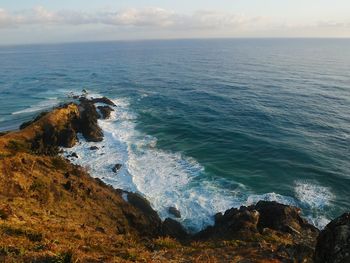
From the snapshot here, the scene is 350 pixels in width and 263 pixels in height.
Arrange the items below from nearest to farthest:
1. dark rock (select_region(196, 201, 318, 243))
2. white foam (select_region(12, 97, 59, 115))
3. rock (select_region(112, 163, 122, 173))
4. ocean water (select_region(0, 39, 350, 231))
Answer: dark rock (select_region(196, 201, 318, 243)) → ocean water (select_region(0, 39, 350, 231)) → rock (select_region(112, 163, 122, 173)) → white foam (select_region(12, 97, 59, 115))

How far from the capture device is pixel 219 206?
3703cm

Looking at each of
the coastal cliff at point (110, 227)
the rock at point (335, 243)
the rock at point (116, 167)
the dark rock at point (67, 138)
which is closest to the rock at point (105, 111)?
the dark rock at point (67, 138)

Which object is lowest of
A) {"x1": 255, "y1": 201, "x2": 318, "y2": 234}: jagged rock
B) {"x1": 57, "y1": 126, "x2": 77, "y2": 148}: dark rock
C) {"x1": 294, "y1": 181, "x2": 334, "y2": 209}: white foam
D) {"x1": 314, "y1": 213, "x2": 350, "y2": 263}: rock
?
{"x1": 294, "y1": 181, "x2": 334, "y2": 209}: white foam

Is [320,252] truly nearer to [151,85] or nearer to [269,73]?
[151,85]

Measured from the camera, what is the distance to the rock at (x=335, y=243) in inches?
530

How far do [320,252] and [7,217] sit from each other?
1850 centimetres

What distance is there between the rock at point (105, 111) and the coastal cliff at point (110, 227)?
20796 millimetres

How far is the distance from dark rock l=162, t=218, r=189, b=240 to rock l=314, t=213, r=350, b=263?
59.8 ft

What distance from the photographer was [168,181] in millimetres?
42312

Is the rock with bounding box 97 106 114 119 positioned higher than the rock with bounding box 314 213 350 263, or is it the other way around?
the rock with bounding box 314 213 350 263

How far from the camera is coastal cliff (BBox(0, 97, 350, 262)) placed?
619 inches

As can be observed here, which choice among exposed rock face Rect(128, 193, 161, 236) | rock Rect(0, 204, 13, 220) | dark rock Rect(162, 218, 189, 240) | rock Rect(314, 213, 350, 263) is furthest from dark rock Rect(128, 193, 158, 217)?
rock Rect(314, 213, 350, 263)

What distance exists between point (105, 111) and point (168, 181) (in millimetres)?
34117

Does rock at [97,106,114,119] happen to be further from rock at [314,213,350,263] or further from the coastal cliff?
rock at [314,213,350,263]
